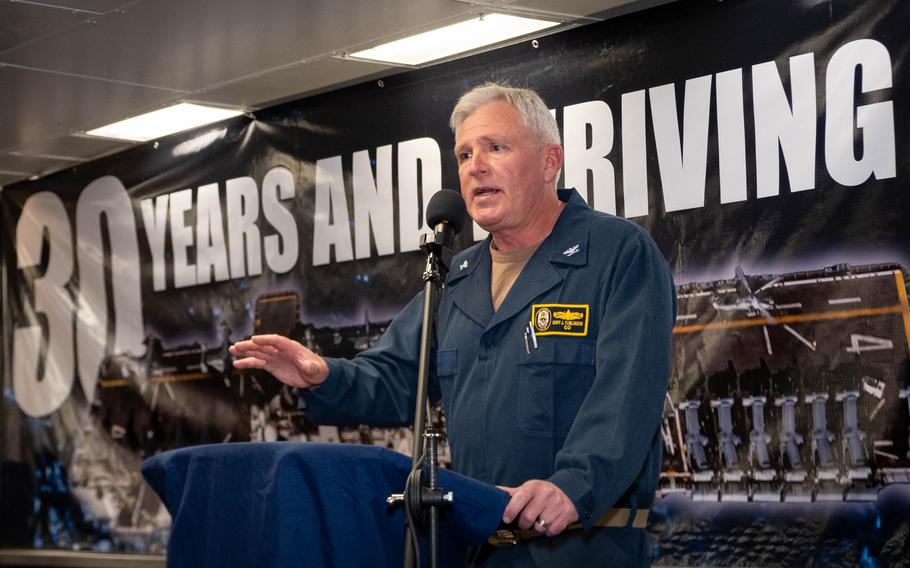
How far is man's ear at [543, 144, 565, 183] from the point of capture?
112 inches

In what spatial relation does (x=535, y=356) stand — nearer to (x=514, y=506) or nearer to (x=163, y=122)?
(x=514, y=506)

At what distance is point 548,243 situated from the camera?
2.74 m

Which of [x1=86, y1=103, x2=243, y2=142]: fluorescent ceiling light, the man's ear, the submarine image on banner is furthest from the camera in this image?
[x1=86, y1=103, x2=243, y2=142]: fluorescent ceiling light

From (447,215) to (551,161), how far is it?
437 mm

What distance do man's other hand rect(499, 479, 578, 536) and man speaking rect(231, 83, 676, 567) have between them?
1.5 inches

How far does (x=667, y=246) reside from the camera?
4.52 metres

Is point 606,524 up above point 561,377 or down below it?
below

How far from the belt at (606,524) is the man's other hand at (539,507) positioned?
0.33 meters

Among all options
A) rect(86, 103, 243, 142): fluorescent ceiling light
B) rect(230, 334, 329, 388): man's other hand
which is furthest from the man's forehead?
rect(86, 103, 243, 142): fluorescent ceiling light

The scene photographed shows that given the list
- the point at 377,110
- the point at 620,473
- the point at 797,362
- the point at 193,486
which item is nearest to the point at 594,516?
the point at 620,473

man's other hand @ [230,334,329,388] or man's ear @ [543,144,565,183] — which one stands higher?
man's ear @ [543,144,565,183]

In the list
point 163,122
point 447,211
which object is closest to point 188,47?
point 163,122

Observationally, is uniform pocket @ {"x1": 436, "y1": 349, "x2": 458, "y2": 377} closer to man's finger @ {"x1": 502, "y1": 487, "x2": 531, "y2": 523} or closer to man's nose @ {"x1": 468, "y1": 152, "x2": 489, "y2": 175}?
man's nose @ {"x1": 468, "y1": 152, "x2": 489, "y2": 175}

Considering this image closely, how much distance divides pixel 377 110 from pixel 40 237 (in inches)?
116
